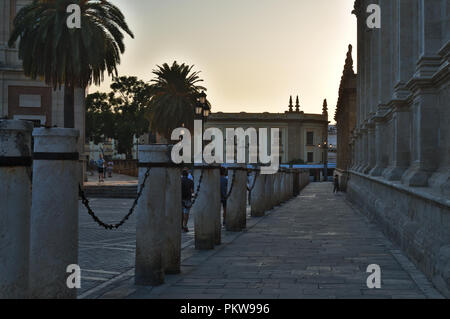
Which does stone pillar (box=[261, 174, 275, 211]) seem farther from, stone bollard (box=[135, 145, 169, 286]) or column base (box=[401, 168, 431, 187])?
stone bollard (box=[135, 145, 169, 286])

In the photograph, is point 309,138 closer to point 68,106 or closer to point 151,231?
point 68,106

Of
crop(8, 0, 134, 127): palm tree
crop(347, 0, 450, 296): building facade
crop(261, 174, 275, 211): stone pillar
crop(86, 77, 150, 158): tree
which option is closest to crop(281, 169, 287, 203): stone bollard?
crop(261, 174, 275, 211): stone pillar

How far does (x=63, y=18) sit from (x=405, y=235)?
20.3m

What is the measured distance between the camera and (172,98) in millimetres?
47156

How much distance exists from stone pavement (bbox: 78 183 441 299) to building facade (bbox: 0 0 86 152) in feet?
90.4

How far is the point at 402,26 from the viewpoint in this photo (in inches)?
488

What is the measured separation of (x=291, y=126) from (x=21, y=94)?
256 feet

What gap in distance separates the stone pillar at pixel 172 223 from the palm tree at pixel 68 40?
1862cm

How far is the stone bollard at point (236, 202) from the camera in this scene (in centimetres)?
1364

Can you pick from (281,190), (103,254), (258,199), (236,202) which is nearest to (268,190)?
(258,199)

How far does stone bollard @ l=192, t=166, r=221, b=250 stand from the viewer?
1020 cm

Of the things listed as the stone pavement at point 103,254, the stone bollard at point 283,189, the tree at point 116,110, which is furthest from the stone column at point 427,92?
the tree at point 116,110
